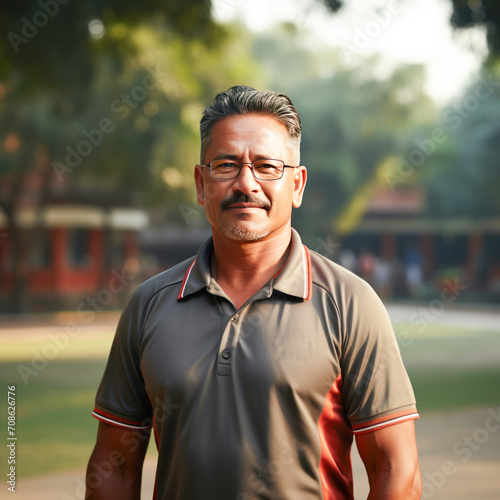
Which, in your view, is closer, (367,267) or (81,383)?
(81,383)

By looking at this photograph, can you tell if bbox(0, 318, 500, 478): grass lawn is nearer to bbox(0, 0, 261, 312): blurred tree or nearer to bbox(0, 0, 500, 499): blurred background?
bbox(0, 0, 500, 499): blurred background

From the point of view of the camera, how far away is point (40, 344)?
1483 cm

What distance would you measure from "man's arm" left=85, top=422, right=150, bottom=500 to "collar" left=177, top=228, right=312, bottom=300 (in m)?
0.41

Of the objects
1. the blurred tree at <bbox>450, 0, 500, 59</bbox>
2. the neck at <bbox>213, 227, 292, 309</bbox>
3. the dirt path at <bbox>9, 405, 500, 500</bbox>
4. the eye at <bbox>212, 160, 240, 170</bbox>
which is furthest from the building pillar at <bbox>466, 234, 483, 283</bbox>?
the eye at <bbox>212, 160, 240, 170</bbox>

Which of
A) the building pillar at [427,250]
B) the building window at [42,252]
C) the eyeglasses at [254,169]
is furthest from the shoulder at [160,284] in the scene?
the building pillar at [427,250]

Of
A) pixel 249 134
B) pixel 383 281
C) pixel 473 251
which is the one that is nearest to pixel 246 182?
pixel 249 134

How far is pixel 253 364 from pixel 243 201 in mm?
433

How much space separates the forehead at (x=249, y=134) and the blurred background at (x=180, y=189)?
148 inches

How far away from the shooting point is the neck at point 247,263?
204 cm

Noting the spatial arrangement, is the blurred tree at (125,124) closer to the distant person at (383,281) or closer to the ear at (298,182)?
the distant person at (383,281)

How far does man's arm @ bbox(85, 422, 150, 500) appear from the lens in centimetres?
203

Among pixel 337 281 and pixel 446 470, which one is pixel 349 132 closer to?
pixel 446 470

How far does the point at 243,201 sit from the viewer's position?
199cm

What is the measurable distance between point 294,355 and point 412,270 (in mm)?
30420
